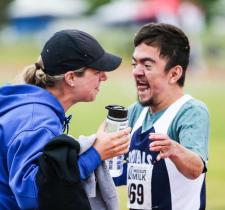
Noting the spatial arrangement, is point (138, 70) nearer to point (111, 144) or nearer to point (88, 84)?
point (88, 84)

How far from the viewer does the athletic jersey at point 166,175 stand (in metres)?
5.54

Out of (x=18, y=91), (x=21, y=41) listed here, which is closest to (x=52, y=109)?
(x=18, y=91)

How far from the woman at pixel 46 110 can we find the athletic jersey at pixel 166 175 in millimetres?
676

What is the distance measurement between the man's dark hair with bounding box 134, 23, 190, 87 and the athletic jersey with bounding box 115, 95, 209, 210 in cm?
32

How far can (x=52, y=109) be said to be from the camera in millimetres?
4797

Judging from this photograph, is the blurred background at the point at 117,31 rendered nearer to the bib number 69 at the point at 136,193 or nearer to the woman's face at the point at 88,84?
the bib number 69 at the point at 136,193

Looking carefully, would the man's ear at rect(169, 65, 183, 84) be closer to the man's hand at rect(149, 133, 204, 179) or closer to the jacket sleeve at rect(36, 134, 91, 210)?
the man's hand at rect(149, 133, 204, 179)

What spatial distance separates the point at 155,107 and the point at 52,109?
1.21 metres

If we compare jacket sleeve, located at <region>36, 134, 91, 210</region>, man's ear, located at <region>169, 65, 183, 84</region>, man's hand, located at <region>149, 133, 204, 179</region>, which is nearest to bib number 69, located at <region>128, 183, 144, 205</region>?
man's hand, located at <region>149, 133, 204, 179</region>

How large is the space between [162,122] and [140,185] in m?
0.42

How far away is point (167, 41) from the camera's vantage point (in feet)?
19.0

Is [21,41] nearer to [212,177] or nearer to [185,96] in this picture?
[212,177]

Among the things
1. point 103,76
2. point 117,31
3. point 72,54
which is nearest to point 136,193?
point 103,76

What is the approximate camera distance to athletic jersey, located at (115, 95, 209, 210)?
218 inches
